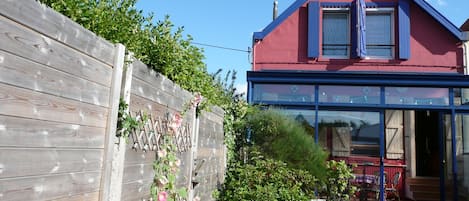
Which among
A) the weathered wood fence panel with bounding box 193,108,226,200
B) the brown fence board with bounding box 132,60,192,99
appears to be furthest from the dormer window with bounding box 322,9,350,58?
the brown fence board with bounding box 132,60,192,99

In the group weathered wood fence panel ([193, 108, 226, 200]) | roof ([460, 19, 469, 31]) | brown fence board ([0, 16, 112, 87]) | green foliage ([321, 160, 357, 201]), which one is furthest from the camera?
roof ([460, 19, 469, 31])

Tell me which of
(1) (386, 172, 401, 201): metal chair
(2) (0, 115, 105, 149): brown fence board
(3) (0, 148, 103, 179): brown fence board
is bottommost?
(1) (386, 172, 401, 201): metal chair

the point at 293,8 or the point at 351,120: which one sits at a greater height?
the point at 293,8

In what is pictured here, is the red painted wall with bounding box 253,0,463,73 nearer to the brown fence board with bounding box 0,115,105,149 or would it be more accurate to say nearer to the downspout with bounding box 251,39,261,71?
the downspout with bounding box 251,39,261,71

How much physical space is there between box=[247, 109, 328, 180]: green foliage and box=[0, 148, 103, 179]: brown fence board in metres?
5.37

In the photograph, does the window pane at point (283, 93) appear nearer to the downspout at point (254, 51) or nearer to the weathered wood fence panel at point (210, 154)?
the downspout at point (254, 51)

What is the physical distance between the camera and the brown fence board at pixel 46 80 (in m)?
1.44

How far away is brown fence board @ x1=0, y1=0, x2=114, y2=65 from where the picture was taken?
1.47 metres

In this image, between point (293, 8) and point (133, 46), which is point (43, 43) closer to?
point (133, 46)

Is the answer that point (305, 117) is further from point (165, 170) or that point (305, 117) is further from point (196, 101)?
point (165, 170)

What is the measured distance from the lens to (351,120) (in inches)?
366

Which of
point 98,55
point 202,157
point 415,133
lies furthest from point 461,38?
point 98,55

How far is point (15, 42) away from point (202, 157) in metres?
3.34

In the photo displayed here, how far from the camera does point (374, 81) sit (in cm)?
919
